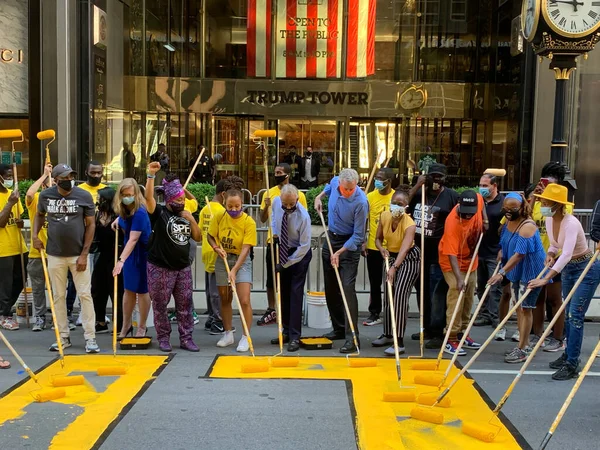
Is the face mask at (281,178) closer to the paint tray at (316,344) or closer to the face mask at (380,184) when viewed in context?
the face mask at (380,184)

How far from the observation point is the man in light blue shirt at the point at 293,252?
7.32 m

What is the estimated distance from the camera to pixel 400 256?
719 cm

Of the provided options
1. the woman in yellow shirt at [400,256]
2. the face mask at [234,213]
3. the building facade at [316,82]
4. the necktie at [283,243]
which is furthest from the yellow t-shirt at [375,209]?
the building facade at [316,82]

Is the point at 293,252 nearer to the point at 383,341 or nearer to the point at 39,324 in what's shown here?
the point at 383,341

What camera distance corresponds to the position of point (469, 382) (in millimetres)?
6250

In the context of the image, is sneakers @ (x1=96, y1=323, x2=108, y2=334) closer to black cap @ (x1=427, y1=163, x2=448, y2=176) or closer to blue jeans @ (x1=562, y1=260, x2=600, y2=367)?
black cap @ (x1=427, y1=163, x2=448, y2=176)

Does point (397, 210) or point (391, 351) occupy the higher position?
point (397, 210)

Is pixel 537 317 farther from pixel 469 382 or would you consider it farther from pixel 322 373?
pixel 322 373

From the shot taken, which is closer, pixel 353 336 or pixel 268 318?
pixel 353 336

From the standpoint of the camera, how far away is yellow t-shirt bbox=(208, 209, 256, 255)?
7.33m

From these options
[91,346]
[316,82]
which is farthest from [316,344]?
[316,82]

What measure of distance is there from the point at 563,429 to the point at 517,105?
1251 centimetres

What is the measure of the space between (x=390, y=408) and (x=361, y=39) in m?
16.1

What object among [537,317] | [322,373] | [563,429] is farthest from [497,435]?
[537,317]
